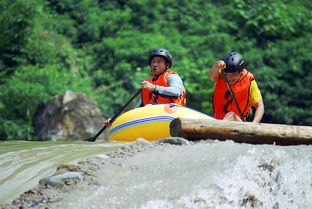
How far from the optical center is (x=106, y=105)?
15.3 metres

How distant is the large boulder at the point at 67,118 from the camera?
13.4 metres

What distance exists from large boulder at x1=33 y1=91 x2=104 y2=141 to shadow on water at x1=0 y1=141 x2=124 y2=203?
593 cm

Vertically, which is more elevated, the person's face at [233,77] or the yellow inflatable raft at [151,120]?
the person's face at [233,77]

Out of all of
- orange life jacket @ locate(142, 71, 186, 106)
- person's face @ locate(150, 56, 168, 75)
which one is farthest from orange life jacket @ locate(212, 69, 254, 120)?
person's face @ locate(150, 56, 168, 75)

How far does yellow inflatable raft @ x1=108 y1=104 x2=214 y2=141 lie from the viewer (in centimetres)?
748

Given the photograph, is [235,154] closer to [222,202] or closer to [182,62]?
[222,202]

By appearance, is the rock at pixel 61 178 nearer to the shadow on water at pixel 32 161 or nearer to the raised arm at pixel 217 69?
the shadow on water at pixel 32 161

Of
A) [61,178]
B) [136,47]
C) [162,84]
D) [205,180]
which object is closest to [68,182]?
[61,178]

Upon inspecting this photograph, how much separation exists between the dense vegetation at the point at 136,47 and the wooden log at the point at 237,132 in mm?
7193

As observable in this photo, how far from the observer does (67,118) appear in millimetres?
13523

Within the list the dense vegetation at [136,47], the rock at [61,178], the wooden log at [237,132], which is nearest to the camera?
the rock at [61,178]

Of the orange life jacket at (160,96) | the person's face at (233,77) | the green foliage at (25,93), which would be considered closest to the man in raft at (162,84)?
the orange life jacket at (160,96)

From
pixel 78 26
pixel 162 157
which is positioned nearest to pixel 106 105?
pixel 78 26

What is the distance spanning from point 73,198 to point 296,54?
1225cm
